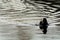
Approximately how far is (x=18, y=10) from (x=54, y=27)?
1.36m

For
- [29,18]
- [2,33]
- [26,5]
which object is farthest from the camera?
[26,5]

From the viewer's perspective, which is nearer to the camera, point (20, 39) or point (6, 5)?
point (20, 39)

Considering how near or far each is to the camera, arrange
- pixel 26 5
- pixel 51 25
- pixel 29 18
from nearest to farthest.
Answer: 1. pixel 51 25
2. pixel 29 18
3. pixel 26 5

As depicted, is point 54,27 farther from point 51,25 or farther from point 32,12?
point 32,12

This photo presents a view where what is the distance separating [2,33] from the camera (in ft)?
15.1

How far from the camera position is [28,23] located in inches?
198

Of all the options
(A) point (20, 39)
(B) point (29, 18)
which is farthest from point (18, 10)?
(A) point (20, 39)

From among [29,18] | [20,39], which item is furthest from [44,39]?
[29,18]

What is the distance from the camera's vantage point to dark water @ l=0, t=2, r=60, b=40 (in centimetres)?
448

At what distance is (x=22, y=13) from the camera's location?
18.6 feet

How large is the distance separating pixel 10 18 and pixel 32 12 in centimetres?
61

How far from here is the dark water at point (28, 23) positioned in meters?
4.48

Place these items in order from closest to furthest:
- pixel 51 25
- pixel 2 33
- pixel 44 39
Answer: pixel 44 39 → pixel 2 33 → pixel 51 25

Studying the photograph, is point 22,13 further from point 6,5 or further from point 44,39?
point 44,39
